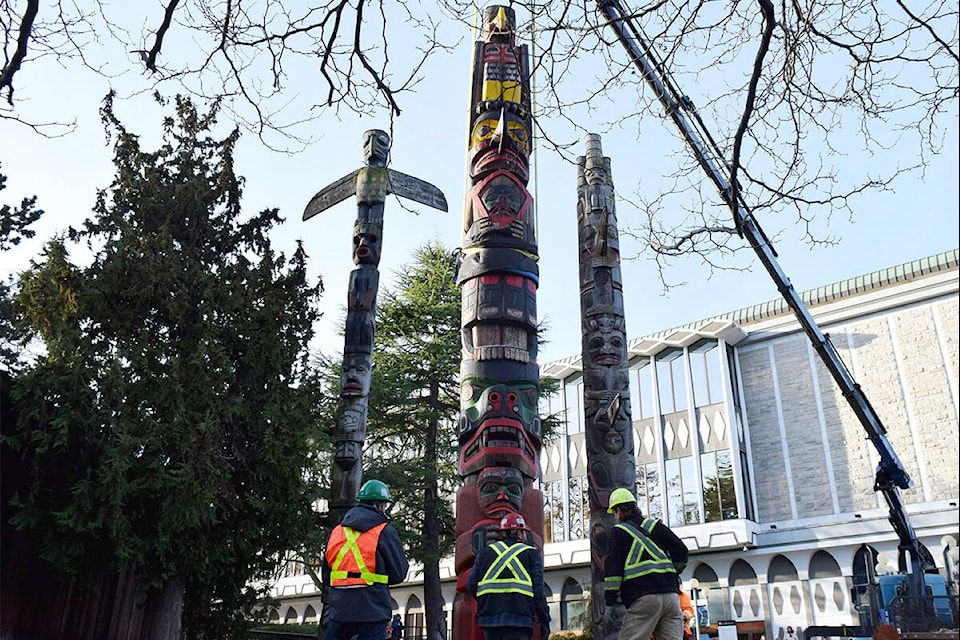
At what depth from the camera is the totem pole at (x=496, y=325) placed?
8.16 meters

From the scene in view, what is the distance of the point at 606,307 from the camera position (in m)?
11.8

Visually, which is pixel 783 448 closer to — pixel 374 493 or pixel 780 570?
pixel 780 570

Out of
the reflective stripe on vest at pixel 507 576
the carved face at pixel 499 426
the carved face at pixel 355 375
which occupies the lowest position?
the reflective stripe on vest at pixel 507 576

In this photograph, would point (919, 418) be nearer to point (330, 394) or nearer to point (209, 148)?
point (330, 394)

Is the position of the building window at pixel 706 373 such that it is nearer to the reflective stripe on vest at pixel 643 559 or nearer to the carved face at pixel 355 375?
the carved face at pixel 355 375

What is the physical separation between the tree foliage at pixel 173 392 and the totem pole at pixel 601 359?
12.0 feet

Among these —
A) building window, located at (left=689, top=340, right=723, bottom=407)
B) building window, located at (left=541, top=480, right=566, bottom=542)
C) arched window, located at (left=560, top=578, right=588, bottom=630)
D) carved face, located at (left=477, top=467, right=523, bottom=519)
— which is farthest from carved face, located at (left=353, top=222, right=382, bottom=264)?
arched window, located at (left=560, top=578, right=588, bottom=630)

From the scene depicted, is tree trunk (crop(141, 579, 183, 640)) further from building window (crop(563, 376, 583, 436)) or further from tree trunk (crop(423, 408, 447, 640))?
building window (crop(563, 376, 583, 436))

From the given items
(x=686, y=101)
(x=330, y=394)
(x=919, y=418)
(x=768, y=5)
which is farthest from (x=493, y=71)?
(x=919, y=418)

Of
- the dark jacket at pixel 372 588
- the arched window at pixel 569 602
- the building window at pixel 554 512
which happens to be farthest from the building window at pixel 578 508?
the dark jacket at pixel 372 588

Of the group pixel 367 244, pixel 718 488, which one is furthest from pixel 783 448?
pixel 367 244

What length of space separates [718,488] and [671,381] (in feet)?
12.2

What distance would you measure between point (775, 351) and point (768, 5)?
72.1ft

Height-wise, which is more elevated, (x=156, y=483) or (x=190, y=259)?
(x=190, y=259)
